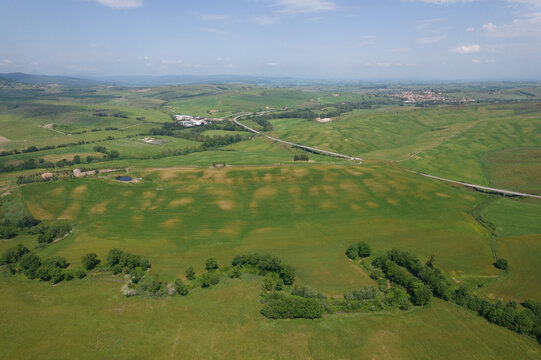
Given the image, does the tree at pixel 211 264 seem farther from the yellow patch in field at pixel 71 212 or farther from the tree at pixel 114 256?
the yellow patch in field at pixel 71 212

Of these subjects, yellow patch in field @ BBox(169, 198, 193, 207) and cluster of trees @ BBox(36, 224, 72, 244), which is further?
yellow patch in field @ BBox(169, 198, 193, 207)

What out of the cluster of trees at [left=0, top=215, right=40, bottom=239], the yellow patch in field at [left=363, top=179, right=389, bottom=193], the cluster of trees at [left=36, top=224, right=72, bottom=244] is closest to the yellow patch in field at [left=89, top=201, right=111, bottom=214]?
the cluster of trees at [left=36, top=224, right=72, bottom=244]

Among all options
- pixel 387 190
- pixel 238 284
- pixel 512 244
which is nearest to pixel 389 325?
pixel 238 284

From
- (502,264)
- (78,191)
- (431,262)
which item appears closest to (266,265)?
(431,262)

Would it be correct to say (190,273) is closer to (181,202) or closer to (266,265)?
(266,265)

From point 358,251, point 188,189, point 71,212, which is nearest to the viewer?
point 358,251

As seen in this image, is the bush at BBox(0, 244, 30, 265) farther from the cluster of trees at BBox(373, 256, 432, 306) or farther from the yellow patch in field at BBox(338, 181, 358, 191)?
the yellow patch in field at BBox(338, 181, 358, 191)
